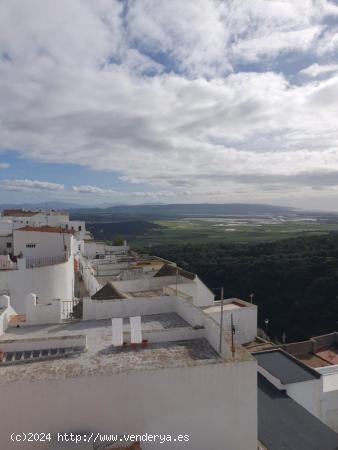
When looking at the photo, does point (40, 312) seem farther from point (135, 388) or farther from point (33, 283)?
point (33, 283)

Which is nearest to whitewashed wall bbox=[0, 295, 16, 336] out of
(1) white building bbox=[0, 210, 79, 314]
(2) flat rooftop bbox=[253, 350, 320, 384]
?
(1) white building bbox=[0, 210, 79, 314]

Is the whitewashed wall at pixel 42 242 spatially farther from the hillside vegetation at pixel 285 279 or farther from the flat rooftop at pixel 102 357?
the hillside vegetation at pixel 285 279

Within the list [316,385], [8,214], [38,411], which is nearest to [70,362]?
[38,411]

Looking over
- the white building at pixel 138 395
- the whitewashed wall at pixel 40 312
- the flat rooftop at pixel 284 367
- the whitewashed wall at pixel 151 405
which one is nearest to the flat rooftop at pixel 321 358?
the flat rooftop at pixel 284 367

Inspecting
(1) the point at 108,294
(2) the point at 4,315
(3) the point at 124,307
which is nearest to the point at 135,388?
Result: (3) the point at 124,307

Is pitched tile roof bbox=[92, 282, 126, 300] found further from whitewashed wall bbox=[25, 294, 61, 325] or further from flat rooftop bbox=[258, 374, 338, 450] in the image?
flat rooftop bbox=[258, 374, 338, 450]

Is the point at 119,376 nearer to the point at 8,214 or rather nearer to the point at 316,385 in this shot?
the point at 316,385

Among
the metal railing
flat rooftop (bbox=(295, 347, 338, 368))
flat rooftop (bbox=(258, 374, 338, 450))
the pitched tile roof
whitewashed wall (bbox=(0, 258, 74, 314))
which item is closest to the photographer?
flat rooftop (bbox=(258, 374, 338, 450))
